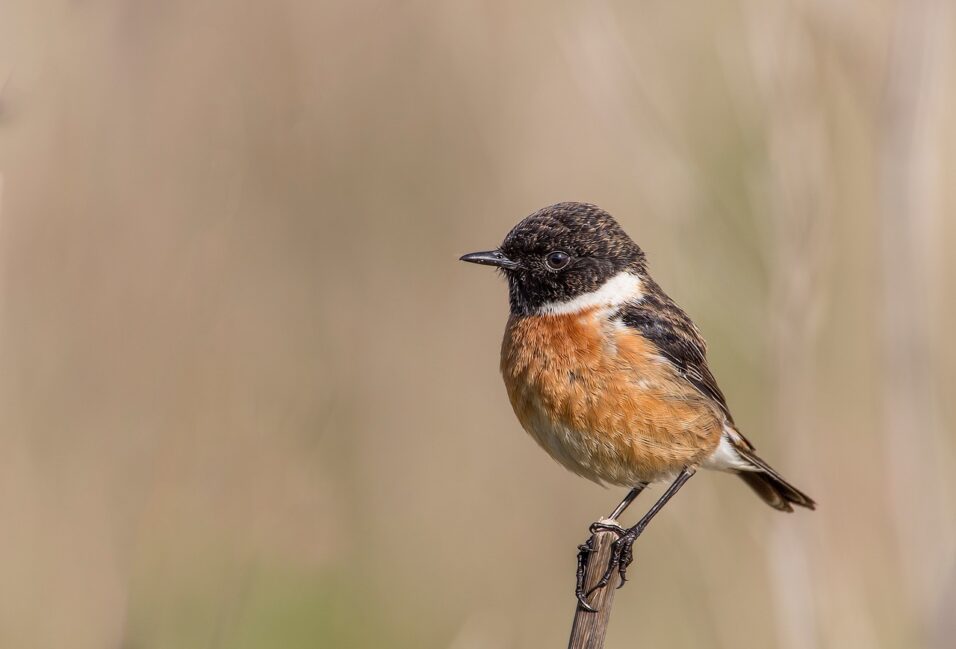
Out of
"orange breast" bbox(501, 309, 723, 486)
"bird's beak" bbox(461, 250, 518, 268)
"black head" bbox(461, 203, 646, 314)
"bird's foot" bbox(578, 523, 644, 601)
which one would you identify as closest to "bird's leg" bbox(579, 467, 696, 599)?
"bird's foot" bbox(578, 523, 644, 601)

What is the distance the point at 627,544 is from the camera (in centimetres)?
405

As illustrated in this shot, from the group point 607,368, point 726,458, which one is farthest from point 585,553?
point 726,458

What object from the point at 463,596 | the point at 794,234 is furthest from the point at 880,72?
the point at 463,596

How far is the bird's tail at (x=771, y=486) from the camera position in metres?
4.54

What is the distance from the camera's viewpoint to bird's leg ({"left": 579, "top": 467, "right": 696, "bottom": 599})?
138 inches

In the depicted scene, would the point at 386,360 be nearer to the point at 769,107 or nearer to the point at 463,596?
the point at 463,596

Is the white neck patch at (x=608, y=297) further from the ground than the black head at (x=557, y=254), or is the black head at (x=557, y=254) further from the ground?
the black head at (x=557, y=254)

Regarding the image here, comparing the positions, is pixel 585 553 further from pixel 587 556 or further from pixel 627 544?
pixel 627 544

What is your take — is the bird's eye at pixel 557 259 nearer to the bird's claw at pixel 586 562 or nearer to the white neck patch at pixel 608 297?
the white neck patch at pixel 608 297

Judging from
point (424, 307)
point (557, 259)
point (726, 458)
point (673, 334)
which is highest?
point (557, 259)

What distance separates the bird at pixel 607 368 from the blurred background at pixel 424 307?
10.0 inches

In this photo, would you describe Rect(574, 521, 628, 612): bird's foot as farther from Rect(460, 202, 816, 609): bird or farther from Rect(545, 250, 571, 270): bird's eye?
Rect(545, 250, 571, 270): bird's eye

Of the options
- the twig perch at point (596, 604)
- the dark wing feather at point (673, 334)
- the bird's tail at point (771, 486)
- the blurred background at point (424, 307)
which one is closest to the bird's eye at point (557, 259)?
the dark wing feather at point (673, 334)

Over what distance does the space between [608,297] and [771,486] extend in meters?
1.03
